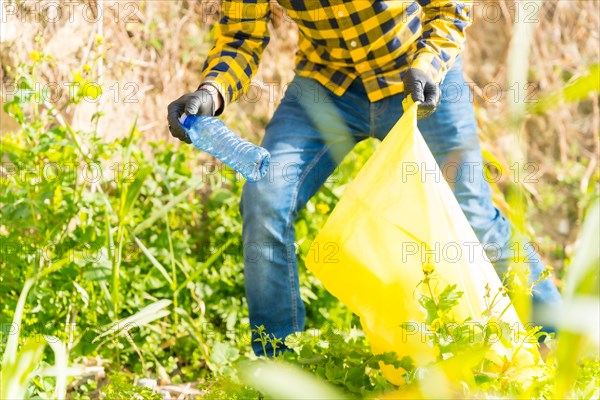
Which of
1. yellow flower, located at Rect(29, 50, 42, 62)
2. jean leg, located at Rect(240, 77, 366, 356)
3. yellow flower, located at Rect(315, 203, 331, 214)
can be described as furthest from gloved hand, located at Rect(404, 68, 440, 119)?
yellow flower, located at Rect(29, 50, 42, 62)

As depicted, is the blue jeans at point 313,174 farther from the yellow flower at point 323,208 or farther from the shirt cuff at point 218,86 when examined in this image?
the yellow flower at point 323,208

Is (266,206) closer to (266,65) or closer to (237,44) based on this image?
(237,44)

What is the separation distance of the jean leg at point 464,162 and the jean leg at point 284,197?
0.84 ft

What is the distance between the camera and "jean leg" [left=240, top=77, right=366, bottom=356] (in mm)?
1903

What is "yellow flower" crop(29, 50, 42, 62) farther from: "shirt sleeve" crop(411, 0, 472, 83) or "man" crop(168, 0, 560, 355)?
"shirt sleeve" crop(411, 0, 472, 83)

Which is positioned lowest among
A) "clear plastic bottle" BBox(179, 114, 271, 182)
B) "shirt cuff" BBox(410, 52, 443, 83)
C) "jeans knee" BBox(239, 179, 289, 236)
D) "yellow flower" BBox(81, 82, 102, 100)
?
"jeans knee" BBox(239, 179, 289, 236)

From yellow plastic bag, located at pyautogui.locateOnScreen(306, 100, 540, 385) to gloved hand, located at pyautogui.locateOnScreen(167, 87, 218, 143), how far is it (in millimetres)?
426

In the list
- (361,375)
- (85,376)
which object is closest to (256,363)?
(361,375)

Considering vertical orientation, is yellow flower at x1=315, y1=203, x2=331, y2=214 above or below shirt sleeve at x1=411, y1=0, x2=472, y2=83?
below

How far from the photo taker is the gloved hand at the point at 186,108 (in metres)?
1.74

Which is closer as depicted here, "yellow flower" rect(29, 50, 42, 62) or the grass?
the grass

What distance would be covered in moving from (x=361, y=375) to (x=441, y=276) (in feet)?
0.91

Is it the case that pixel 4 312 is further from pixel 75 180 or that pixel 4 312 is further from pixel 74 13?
pixel 74 13

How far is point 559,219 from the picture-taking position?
→ 3.39 metres
